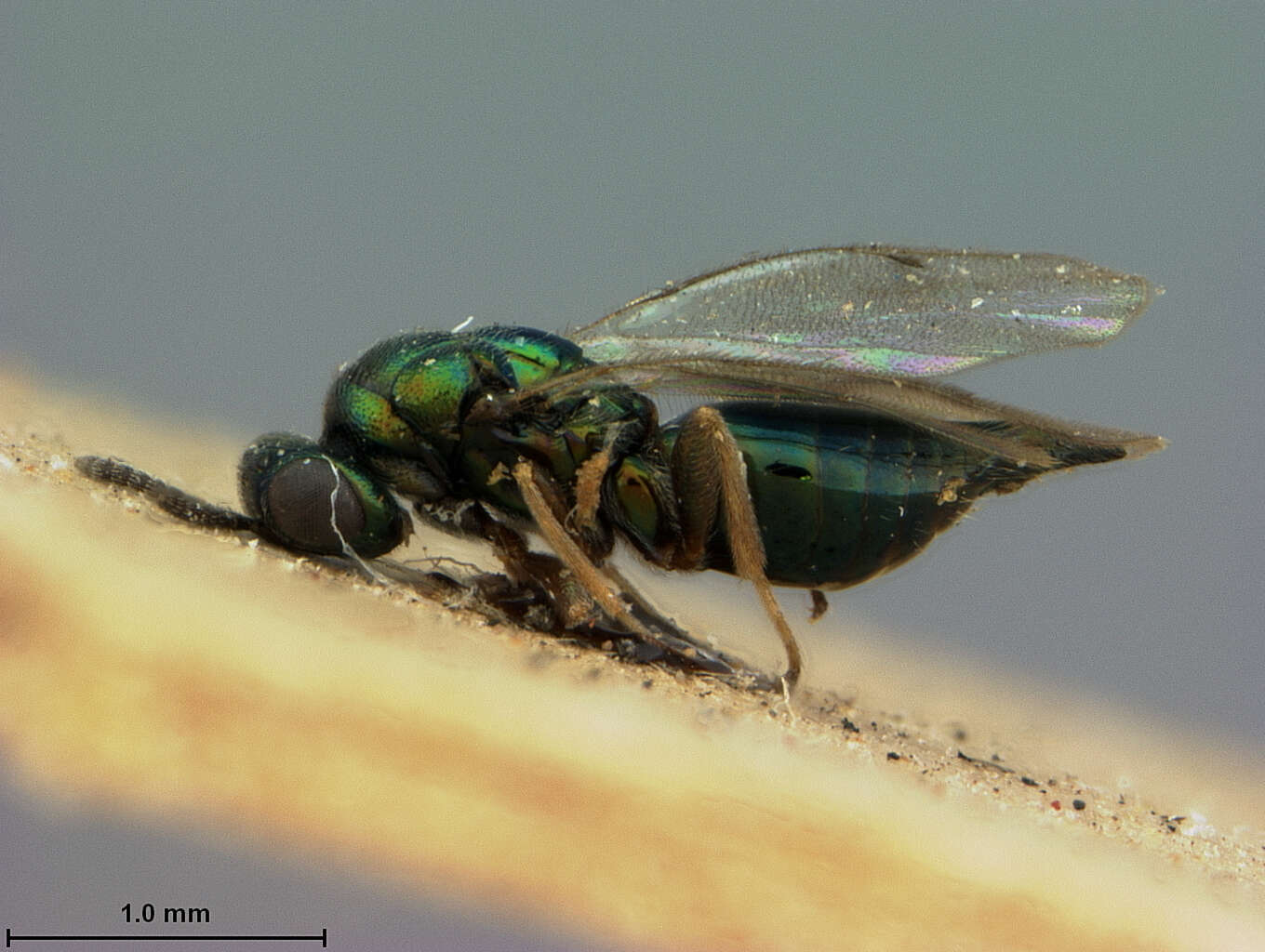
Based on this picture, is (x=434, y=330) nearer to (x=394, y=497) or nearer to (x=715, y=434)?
(x=394, y=497)

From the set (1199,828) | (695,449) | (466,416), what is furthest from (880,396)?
(1199,828)

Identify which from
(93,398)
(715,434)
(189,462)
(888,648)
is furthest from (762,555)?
(93,398)

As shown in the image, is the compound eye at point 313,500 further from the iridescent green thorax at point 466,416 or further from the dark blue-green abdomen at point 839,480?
the dark blue-green abdomen at point 839,480

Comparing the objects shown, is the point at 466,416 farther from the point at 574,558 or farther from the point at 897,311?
the point at 897,311

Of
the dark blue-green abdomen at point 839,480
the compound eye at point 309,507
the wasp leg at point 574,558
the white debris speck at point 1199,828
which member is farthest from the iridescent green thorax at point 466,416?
the white debris speck at point 1199,828

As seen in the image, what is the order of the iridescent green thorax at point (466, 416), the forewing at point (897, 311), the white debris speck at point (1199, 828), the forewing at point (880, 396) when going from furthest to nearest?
the forewing at point (897, 311), the iridescent green thorax at point (466, 416), the forewing at point (880, 396), the white debris speck at point (1199, 828)

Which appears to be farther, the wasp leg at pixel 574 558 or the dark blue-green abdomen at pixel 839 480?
the dark blue-green abdomen at pixel 839 480

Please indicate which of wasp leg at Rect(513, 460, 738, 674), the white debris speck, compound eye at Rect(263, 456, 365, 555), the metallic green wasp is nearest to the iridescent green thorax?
the metallic green wasp
